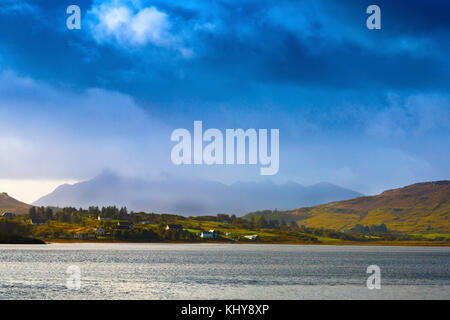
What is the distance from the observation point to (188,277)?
98000 millimetres

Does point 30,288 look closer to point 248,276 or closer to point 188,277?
point 188,277

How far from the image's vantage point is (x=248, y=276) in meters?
102
